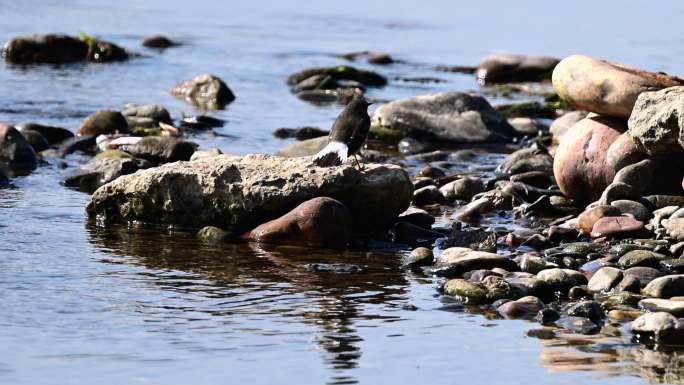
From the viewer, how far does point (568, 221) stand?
11.1 metres

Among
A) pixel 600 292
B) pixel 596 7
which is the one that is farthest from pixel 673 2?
pixel 600 292

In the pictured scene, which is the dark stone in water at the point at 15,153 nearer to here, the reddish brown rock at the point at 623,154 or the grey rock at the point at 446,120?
the grey rock at the point at 446,120

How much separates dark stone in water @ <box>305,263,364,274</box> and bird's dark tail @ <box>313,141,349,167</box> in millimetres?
1720

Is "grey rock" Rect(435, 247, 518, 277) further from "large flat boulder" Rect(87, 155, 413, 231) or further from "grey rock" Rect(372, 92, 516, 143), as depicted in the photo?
"grey rock" Rect(372, 92, 516, 143)

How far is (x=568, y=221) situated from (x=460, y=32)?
27660 mm

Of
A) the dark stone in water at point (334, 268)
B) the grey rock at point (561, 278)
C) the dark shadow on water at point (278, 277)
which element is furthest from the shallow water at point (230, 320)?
the grey rock at point (561, 278)

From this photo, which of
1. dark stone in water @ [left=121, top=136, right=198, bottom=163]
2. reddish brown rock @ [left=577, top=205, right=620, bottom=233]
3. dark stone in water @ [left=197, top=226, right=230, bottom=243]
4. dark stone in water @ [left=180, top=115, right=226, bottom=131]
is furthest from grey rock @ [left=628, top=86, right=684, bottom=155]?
dark stone in water @ [left=180, top=115, right=226, bottom=131]

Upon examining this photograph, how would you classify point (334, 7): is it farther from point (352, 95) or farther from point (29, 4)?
point (352, 95)

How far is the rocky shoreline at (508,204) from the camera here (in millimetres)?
8531

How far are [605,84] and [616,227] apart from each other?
1.86 m

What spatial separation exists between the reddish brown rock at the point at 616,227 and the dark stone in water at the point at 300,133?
8.01 m

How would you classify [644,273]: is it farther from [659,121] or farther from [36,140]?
[36,140]

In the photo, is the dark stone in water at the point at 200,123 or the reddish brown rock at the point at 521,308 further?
the dark stone in water at the point at 200,123

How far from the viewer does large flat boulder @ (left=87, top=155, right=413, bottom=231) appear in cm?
1087
